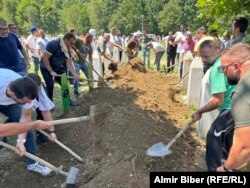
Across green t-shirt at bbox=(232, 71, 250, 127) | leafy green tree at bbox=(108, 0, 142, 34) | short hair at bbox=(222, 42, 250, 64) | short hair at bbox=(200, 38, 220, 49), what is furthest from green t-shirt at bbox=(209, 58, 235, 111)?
leafy green tree at bbox=(108, 0, 142, 34)

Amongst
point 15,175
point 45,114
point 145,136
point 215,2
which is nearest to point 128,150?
point 145,136

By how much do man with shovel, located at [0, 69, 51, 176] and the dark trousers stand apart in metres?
1.99

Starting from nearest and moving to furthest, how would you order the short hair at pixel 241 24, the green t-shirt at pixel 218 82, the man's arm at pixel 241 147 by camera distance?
the man's arm at pixel 241 147 → the green t-shirt at pixel 218 82 → the short hair at pixel 241 24

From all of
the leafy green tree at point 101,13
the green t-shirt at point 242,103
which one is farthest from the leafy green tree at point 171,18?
the green t-shirt at point 242,103

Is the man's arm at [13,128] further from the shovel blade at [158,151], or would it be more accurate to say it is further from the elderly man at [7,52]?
the elderly man at [7,52]

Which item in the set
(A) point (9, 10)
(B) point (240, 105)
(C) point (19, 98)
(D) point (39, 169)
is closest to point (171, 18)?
(A) point (9, 10)

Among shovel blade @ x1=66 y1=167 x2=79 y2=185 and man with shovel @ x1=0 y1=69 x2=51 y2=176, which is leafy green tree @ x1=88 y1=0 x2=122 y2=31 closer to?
man with shovel @ x1=0 y1=69 x2=51 y2=176

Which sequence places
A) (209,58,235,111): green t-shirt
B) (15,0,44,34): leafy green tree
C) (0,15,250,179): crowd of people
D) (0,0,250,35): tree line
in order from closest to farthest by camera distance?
(0,15,250,179): crowd of people < (209,58,235,111): green t-shirt < (0,0,250,35): tree line < (15,0,44,34): leafy green tree

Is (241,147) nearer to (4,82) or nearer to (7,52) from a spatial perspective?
(4,82)

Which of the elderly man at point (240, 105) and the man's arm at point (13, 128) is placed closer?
the elderly man at point (240, 105)

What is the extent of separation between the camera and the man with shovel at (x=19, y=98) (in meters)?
3.36

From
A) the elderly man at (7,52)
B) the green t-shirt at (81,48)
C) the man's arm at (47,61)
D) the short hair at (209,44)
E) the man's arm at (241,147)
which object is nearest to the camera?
the man's arm at (241,147)

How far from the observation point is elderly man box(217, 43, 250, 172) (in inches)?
91.2

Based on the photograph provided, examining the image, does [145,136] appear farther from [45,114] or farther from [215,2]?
[215,2]
